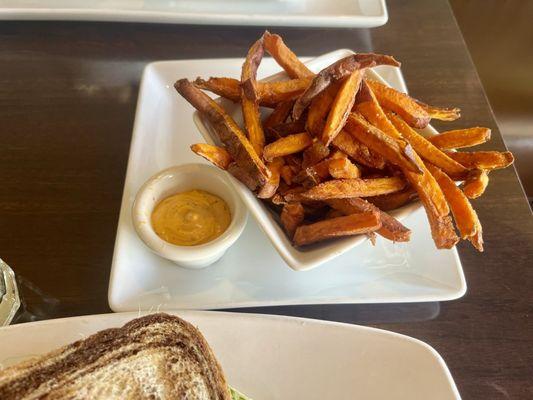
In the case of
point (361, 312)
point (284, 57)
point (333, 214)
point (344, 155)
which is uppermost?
point (284, 57)

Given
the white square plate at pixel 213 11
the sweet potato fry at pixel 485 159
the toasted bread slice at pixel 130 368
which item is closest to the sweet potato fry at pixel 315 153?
the sweet potato fry at pixel 485 159

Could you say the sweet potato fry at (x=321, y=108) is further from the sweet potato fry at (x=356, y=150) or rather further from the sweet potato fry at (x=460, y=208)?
the sweet potato fry at (x=460, y=208)

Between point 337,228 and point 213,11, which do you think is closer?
point 337,228

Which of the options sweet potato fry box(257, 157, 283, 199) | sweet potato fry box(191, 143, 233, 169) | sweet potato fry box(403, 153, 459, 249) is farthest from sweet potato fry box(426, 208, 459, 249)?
sweet potato fry box(191, 143, 233, 169)

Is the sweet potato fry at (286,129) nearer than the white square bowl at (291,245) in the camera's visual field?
No

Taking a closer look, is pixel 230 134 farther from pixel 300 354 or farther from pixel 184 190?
pixel 300 354

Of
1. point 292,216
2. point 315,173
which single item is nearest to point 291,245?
point 292,216

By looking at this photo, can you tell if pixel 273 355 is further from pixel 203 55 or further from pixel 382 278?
pixel 203 55

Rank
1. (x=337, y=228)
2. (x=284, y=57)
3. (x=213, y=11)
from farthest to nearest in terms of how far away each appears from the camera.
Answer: (x=213, y=11), (x=284, y=57), (x=337, y=228)
